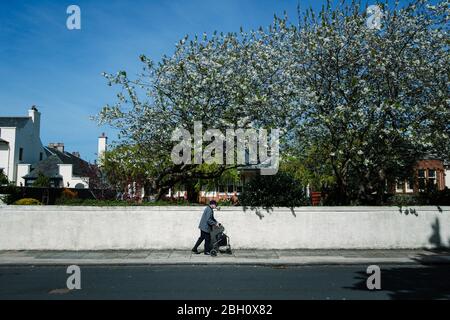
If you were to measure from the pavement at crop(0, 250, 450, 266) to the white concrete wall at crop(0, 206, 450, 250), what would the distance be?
1.21 feet

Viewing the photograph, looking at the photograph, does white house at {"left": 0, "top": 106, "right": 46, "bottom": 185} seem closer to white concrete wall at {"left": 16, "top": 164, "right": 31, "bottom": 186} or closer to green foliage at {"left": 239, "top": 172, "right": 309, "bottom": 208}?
white concrete wall at {"left": 16, "top": 164, "right": 31, "bottom": 186}

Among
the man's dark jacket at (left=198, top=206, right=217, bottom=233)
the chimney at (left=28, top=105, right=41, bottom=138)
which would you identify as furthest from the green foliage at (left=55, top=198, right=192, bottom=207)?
the chimney at (left=28, top=105, right=41, bottom=138)

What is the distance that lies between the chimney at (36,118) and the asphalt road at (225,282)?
4232 centimetres

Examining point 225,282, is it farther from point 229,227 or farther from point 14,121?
point 14,121

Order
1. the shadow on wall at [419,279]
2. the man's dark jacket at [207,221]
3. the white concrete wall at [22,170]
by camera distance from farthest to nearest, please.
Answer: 1. the white concrete wall at [22,170]
2. the man's dark jacket at [207,221]
3. the shadow on wall at [419,279]

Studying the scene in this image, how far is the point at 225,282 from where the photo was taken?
32.1 ft

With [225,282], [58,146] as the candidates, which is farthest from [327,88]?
[58,146]

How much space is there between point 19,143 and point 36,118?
5830 mm

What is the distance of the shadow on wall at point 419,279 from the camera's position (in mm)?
8517

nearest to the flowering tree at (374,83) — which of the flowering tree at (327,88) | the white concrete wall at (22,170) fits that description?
the flowering tree at (327,88)

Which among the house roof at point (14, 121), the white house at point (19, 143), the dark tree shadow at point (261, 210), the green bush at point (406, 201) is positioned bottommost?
the dark tree shadow at point (261, 210)

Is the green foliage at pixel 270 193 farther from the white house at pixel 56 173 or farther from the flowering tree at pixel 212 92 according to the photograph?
the white house at pixel 56 173

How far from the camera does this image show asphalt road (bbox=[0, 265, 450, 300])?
8.35 metres
